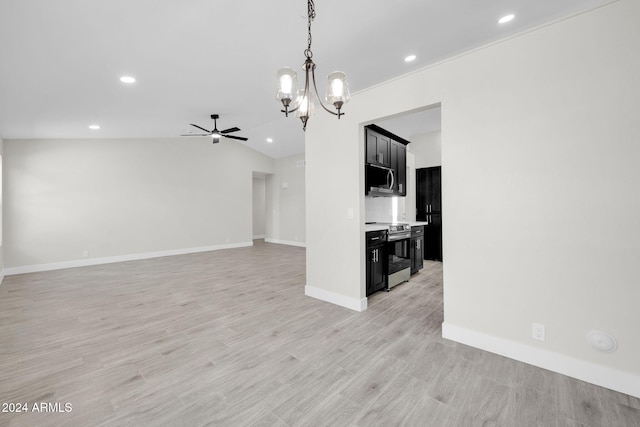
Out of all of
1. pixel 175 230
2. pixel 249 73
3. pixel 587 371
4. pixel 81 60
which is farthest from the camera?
pixel 175 230

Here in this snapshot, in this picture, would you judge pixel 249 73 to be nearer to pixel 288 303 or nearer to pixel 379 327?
pixel 288 303

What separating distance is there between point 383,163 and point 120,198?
6.36m

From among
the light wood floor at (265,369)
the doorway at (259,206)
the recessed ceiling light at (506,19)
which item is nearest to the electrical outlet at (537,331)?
the light wood floor at (265,369)

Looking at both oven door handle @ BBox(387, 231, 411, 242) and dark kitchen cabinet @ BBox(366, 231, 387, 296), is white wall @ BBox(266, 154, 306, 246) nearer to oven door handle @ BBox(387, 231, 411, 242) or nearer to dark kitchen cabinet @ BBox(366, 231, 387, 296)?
oven door handle @ BBox(387, 231, 411, 242)

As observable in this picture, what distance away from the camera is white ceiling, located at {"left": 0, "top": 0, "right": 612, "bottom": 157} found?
6.89ft

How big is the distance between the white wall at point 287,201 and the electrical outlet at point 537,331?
7.09 m

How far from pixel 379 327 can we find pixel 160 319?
251 cm

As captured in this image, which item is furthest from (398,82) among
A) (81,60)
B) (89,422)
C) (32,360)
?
(32,360)

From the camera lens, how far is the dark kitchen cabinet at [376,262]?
3549 millimetres

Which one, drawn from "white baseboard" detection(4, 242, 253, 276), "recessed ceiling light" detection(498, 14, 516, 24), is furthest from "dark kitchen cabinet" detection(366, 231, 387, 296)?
"white baseboard" detection(4, 242, 253, 276)

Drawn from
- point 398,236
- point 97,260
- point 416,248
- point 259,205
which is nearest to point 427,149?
point 416,248

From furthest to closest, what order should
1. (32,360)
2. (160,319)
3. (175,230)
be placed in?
(175,230) → (160,319) → (32,360)

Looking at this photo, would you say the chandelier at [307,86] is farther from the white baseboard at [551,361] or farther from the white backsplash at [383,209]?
the white backsplash at [383,209]

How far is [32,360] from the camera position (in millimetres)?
2293
